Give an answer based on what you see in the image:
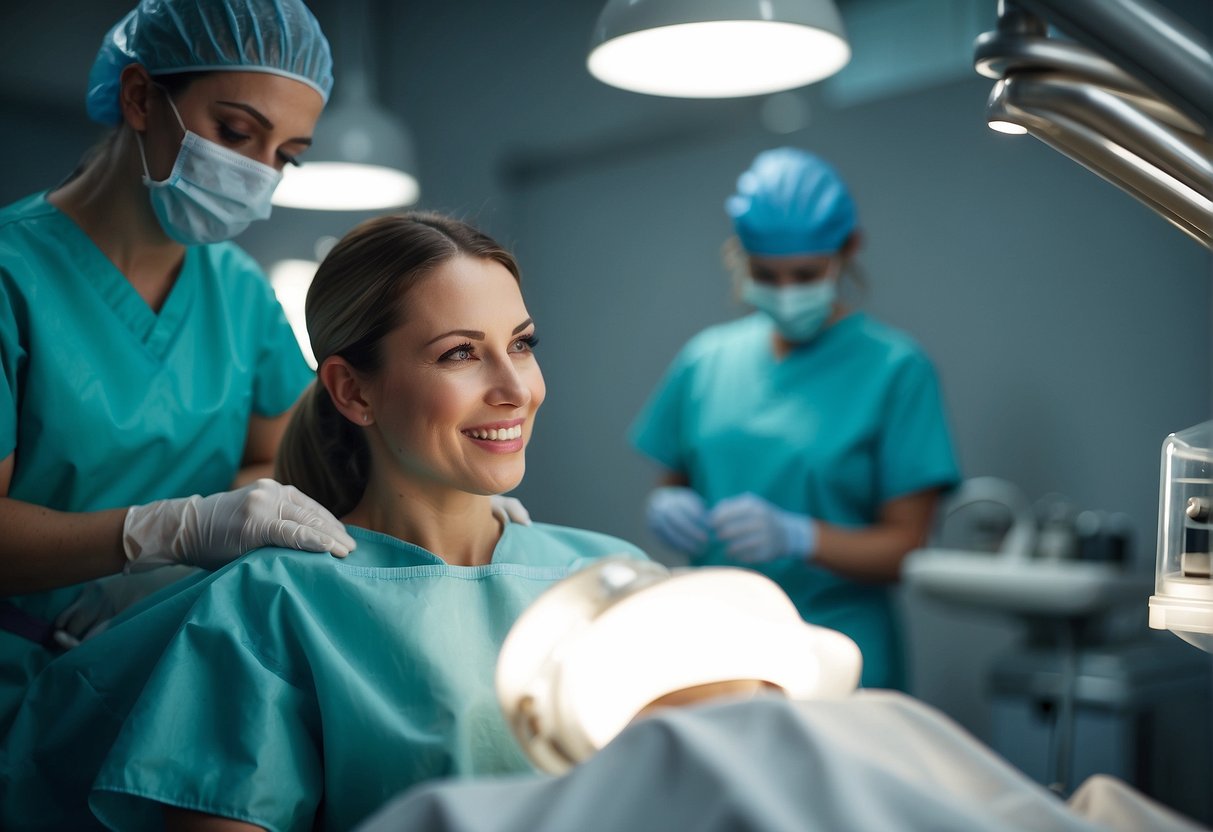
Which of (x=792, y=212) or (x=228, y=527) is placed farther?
(x=792, y=212)

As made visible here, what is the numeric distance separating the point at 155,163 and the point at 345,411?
368mm

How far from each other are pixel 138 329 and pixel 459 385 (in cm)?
46

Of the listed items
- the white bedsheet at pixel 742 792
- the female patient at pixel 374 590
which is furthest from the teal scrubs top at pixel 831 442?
the white bedsheet at pixel 742 792

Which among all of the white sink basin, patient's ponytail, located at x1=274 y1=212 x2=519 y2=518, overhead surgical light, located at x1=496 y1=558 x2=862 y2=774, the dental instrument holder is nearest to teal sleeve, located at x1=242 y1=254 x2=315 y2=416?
patient's ponytail, located at x1=274 y1=212 x2=519 y2=518

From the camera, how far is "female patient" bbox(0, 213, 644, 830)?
101 cm

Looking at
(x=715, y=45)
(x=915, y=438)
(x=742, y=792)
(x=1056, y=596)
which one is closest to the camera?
(x=742, y=792)

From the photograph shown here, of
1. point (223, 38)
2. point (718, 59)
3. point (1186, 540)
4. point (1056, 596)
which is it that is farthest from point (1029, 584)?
point (223, 38)

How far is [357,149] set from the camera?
2604 millimetres

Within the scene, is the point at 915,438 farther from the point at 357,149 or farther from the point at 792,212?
the point at 357,149

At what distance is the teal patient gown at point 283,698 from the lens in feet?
3.27

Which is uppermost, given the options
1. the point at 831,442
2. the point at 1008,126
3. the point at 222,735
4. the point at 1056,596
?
the point at 1008,126

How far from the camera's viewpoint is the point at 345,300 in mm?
1221

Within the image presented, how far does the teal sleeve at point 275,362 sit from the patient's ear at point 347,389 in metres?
0.22

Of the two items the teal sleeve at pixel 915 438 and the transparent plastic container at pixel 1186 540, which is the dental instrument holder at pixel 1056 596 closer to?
the teal sleeve at pixel 915 438
